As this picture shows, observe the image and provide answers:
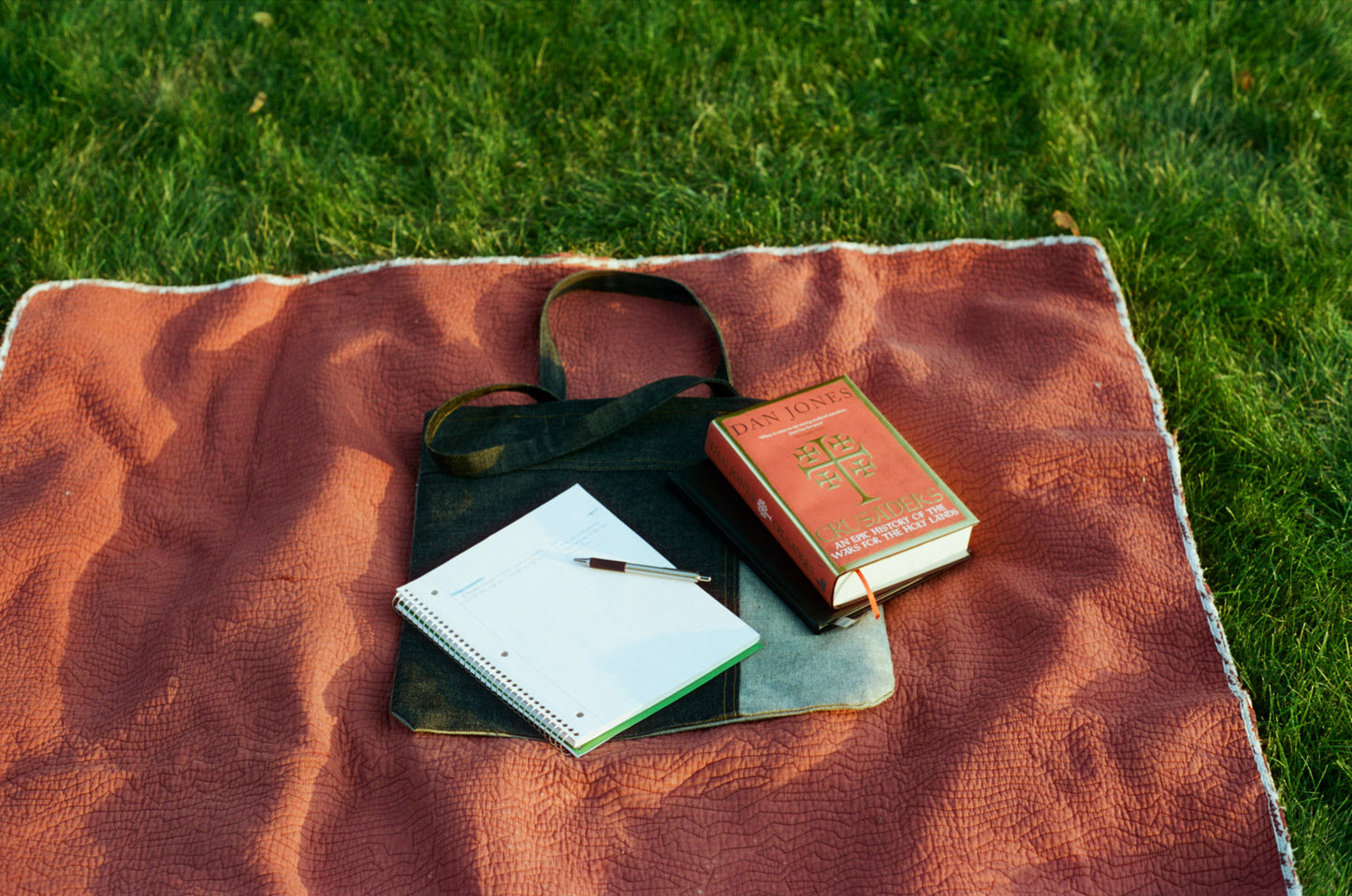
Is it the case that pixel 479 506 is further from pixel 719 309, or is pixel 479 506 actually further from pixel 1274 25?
pixel 1274 25

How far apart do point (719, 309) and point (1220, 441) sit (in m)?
1.15

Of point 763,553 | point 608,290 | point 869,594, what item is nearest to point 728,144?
point 608,290

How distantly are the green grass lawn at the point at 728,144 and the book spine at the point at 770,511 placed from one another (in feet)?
3.23

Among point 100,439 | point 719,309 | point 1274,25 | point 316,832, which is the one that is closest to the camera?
point 316,832

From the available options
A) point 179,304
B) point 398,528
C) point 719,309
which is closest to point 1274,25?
point 719,309

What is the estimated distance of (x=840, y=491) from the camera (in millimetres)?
1997

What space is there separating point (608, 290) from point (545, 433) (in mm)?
570

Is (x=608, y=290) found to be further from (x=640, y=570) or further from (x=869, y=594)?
(x=869, y=594)

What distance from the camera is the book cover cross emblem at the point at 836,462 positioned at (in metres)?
2.02

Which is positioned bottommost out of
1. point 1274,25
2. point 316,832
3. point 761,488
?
point 316,832

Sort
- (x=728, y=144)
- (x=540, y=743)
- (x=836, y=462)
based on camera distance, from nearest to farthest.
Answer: (x=540, y=743)
(x=836, y=462)
(x=728, y=144)

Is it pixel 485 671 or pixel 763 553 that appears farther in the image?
pixel 763 553

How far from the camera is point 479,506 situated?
7.06ft

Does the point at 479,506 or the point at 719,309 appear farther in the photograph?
the point at 719,309
